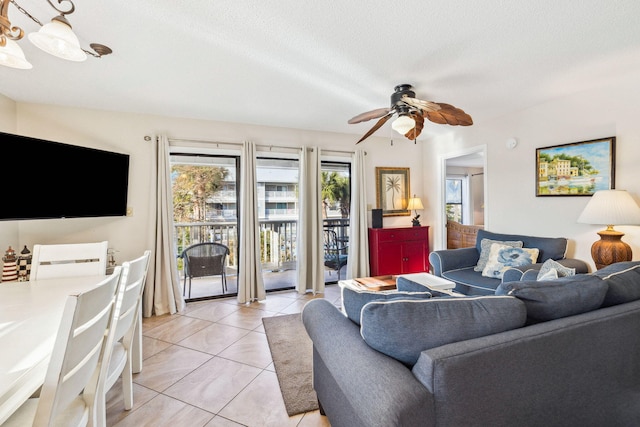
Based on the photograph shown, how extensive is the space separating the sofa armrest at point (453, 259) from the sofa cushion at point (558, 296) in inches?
78.7

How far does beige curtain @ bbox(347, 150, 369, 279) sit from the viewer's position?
4.23 metres

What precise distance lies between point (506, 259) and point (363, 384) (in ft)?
8.83

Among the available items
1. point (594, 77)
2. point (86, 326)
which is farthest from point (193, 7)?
point (594, 77)

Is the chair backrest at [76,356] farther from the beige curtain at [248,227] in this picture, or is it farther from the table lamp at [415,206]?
the table lamp at [415,206]

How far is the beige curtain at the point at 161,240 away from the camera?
10.7 ft

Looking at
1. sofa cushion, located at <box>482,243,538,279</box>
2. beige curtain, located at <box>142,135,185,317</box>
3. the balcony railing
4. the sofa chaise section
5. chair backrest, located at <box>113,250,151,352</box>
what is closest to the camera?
the sofa chaise section

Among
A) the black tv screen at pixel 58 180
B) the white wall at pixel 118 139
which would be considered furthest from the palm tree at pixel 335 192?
the black tv screen at pixel 58 180

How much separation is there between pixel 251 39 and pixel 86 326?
1827 millimetres

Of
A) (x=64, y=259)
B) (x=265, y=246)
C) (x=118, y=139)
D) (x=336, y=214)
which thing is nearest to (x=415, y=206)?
(x=336, y=214)

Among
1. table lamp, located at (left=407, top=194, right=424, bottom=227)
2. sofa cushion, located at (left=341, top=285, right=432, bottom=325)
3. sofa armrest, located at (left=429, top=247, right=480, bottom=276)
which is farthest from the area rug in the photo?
table lamp, located at (left=407, top=194, right=424, bottom=227)

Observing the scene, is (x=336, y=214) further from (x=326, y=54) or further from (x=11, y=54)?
(x=11, y=54)

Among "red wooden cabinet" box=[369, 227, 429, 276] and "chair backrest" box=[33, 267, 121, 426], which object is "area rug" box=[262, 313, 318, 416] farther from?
"red wooden cabinet" box=[369, 227, 429, 276]

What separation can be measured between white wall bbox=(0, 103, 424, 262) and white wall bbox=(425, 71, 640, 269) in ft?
8.27

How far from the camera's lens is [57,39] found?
1.30 m
